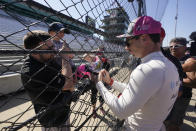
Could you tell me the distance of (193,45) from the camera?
7.47 ft

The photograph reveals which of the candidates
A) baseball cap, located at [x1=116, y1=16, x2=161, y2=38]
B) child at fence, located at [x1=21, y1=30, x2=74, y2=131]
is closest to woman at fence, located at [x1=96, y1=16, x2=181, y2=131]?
baseball cap, located at [x1=116, y1=16, x2=161, y2=38]

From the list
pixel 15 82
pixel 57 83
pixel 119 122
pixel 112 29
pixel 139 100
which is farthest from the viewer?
pixel 15 82

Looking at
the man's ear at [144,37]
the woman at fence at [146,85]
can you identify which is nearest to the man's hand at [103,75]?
the woman at fence at [146,85]

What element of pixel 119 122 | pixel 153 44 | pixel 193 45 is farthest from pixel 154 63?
pixel 193 45

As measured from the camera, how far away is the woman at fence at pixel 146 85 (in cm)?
76

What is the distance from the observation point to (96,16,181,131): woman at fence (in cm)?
76

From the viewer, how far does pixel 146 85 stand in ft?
2.45

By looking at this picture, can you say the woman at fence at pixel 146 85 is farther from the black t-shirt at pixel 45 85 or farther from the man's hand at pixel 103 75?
the black t-shirt at pixel 45 85

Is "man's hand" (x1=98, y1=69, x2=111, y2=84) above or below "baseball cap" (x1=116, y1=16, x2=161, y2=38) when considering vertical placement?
below

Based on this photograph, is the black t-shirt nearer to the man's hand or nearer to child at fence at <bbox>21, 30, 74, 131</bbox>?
child at fence at <bbox>21, 30, 74, 131</bbox>

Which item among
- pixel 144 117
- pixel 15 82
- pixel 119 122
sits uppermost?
pixel 15 82

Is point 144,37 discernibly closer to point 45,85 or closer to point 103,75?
point 103,75

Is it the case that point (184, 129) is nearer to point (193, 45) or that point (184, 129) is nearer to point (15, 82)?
point (193, 45)

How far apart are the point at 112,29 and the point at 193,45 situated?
150 centimetres
